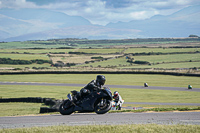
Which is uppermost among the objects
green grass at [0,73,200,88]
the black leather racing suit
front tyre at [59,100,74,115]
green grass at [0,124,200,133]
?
the black leather racing suit

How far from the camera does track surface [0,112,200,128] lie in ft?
49.6

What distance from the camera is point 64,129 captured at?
42.9 feet

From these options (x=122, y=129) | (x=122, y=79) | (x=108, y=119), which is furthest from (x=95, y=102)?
(x=122, y=79)

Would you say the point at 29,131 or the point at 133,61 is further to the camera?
the point at 133,61

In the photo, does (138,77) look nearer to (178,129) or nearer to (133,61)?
(133,61)

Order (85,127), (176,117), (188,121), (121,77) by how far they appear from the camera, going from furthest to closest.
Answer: (121,77), (176,117), (188,121), (85,127)

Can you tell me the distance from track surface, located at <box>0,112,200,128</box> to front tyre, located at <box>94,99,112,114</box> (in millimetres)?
625

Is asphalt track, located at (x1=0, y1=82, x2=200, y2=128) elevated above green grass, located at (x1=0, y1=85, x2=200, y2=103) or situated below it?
above

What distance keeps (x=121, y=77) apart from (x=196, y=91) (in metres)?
23.5

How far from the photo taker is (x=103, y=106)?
603 inches

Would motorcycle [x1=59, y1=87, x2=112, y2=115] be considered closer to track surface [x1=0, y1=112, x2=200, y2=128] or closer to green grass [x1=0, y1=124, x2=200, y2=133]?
track surface [x1=0, y1=112, x2=200, y2=128]

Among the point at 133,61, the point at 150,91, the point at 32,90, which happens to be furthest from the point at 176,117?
the point at 133,61

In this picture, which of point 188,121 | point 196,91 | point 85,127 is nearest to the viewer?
point 85,127

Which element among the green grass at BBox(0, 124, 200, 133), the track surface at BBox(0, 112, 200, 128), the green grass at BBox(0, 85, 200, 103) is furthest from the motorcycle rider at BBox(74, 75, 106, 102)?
the green grass at BBox(0, 85, 200, 103)
